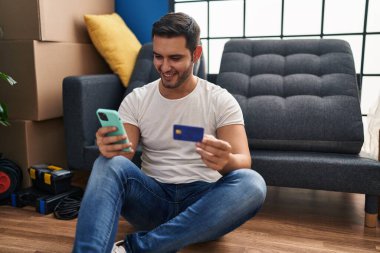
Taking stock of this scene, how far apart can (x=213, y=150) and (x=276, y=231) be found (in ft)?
2.38

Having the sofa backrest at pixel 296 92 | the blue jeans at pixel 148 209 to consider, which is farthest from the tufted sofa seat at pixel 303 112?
the blue jeans at pixel 148 209

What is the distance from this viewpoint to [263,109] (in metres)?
1.89

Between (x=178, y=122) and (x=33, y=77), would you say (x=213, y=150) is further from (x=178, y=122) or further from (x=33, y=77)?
(x=33, y=77)

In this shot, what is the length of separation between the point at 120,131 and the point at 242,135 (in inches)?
17.3

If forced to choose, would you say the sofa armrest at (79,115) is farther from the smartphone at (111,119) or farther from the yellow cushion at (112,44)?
the smartphone at (111,119)

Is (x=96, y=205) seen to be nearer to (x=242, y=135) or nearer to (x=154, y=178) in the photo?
(x=154, y=178)

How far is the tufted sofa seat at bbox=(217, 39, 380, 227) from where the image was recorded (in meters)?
1.58

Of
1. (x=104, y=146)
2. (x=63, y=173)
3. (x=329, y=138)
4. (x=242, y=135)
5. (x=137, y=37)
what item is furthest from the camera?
(x=137, y=37)

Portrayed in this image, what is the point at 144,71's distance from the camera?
7.37 feet

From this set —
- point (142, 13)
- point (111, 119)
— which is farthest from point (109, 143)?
point (142, 13)

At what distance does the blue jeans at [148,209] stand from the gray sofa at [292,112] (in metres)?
0.54

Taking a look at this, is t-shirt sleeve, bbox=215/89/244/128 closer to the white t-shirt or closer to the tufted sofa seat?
the white t-shirt

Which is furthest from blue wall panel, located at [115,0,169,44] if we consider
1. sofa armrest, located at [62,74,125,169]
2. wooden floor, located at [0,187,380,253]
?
wooden floor, located at [0,187,380,253]

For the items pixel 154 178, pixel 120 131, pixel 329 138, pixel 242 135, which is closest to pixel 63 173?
pixel 154 178
